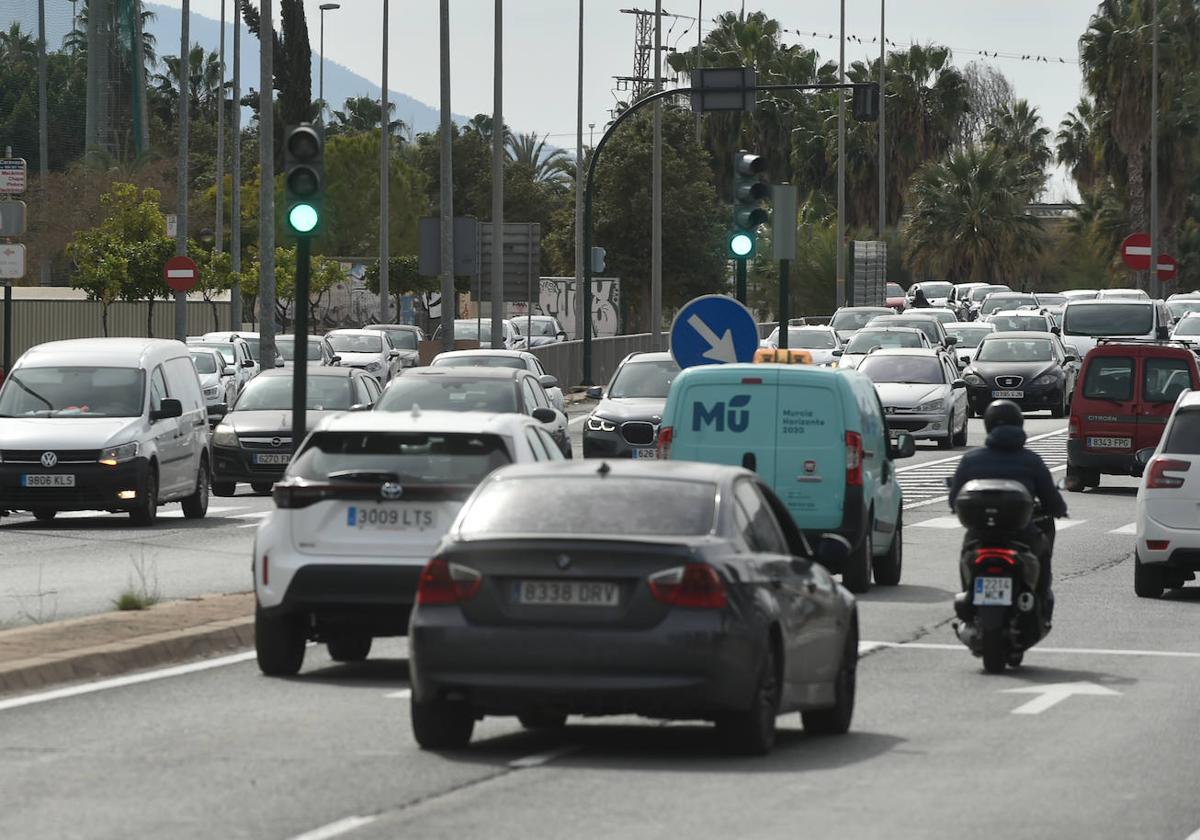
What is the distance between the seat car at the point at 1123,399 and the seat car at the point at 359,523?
1950cm

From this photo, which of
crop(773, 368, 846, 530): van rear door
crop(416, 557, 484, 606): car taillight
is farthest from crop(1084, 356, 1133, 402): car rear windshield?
crop(416, 557, 484, 606): car taillight

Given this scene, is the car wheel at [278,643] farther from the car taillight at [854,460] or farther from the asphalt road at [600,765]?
the car taillight at [854,460]

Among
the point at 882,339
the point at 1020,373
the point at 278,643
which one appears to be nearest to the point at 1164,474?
the point at 278,643

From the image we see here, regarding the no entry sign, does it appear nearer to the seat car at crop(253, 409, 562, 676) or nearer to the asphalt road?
the asphalt road

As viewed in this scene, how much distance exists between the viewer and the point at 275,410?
32.1 meters

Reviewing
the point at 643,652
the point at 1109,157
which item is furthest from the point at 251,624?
the point at 1109,157

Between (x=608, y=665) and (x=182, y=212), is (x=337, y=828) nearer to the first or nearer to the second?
(x=608, y=665)

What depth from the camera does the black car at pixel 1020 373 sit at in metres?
47.9

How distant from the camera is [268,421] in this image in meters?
31.5

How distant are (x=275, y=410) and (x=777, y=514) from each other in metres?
20.5

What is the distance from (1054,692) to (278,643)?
4196 millimetres

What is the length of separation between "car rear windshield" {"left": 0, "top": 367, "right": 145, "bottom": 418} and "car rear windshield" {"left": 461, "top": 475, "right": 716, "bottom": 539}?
16534 millimetres

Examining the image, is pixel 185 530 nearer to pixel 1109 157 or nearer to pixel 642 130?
pixel 642 130

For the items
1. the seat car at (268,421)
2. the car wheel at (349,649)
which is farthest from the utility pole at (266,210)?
the car wheel at (349,649)
